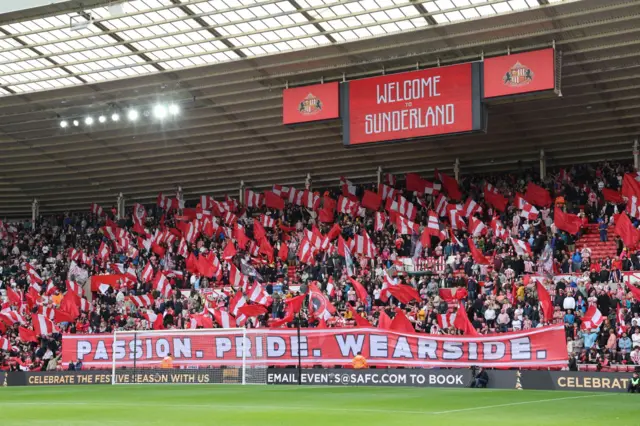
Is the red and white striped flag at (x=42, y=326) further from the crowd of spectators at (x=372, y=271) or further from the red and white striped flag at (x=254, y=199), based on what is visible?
the red and white striped flag at (x=254, y=199)

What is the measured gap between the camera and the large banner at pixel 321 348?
31.6 metres

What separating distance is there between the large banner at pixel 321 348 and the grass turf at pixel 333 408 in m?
3.34

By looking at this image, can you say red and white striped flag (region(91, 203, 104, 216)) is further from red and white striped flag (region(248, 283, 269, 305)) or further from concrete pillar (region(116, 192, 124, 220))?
red and white striped flag (region(248, 283, 269, 305))

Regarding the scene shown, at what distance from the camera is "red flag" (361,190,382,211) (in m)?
49.4

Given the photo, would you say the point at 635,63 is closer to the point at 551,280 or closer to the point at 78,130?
the point at 551,280

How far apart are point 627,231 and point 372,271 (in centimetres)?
1114

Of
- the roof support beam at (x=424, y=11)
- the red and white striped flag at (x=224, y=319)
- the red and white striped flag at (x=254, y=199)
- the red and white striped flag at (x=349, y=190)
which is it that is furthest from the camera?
the red and white striped flag at (x=254, y=199)

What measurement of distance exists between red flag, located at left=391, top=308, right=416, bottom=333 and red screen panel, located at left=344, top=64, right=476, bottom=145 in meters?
7.49

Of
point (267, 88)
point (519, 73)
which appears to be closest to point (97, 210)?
point (267, 88)

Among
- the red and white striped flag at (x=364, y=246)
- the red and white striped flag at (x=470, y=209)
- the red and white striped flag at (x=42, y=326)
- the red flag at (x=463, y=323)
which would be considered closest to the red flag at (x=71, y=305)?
the red and white striped flag at (x=42, y=326)

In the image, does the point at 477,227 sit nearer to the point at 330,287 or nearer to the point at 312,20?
the point at 330,287


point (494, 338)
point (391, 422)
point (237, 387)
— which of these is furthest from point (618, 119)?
point (391, 422)

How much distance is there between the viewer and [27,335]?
143 feet

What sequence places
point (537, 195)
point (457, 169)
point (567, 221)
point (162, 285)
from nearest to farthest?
point (567, 221)
point (537, 195)
point (162, 285)
point (457, 169)
